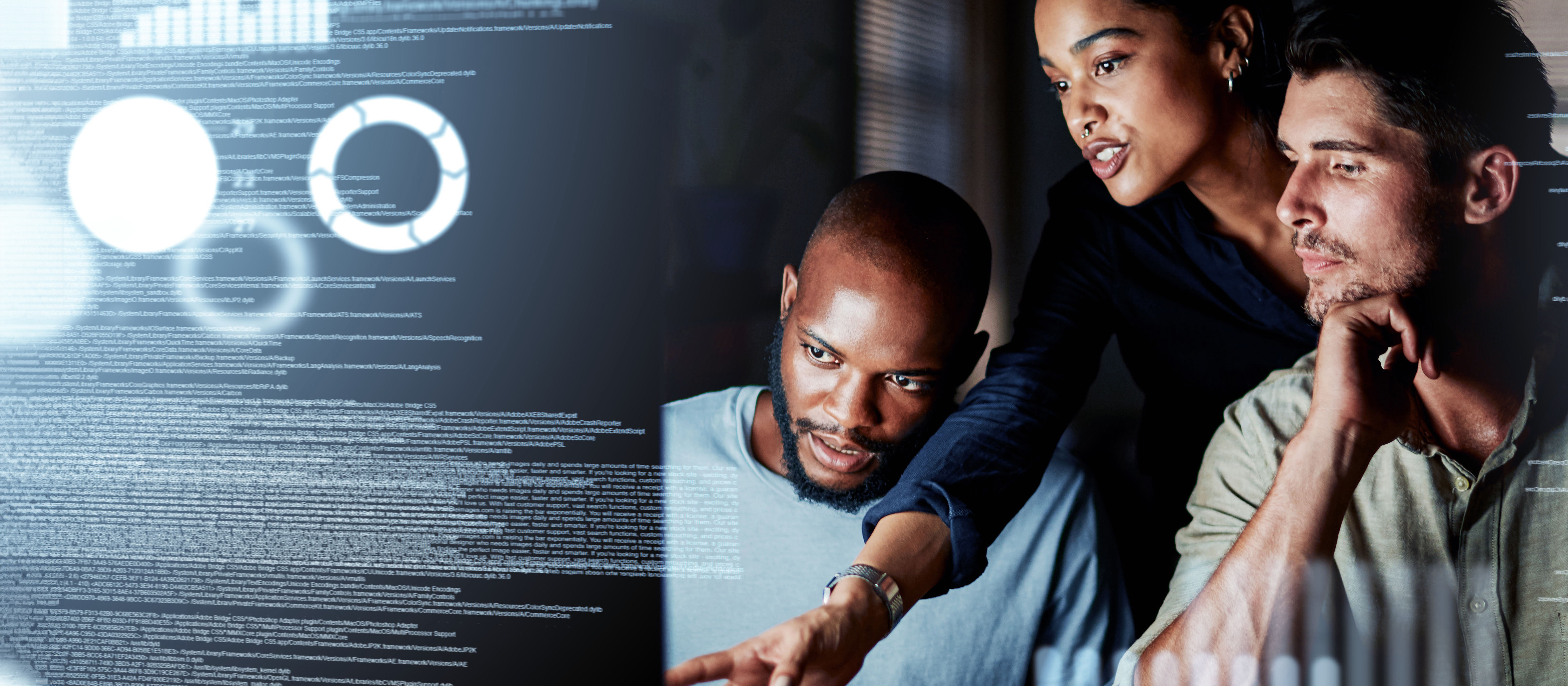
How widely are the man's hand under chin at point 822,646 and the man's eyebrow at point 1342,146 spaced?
823 mm

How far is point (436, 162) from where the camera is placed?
4.30 ft

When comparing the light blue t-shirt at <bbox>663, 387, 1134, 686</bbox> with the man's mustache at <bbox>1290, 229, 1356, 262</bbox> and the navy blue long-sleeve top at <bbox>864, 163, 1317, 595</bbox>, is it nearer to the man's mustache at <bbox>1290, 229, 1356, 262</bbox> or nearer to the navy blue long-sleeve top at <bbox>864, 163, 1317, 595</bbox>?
the navy blue long-sleeve top at <bbox>864, 163, 1317, 595</bbox>

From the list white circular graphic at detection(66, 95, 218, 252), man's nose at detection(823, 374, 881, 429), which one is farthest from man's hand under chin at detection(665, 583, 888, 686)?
white circular graphic at detection(66, 95, 218, 252)

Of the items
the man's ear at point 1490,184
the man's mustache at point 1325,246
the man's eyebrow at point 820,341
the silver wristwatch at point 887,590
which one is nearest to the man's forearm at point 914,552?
the silver wristwatch at point 887,590

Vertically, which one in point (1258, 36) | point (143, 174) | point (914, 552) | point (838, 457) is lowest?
point (914, 552)

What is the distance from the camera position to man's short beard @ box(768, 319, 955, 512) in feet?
3.91

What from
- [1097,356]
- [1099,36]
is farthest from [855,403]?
[1099,36]

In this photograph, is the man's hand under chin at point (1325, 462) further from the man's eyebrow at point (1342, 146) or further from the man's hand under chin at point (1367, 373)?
the man's eyebrow at point (1342, 146)

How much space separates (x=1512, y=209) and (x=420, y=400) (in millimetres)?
1563

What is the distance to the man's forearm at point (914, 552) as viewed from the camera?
117cm

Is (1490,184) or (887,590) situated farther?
(887,590)

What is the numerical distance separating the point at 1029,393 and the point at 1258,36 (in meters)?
0.54

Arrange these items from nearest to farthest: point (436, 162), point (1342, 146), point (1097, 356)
Result: point (1342, 146) < point (1097, 356) < point (436, 162)

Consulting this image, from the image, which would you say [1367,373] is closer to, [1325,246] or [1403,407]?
[1403,407]
